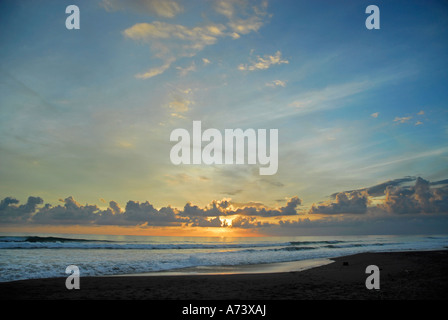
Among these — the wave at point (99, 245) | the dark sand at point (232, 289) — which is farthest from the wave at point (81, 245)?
the dark sand at point (232, 289)

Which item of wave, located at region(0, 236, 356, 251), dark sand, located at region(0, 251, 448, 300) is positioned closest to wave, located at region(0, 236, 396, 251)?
wave, located at region(0, 236, 356, 251)

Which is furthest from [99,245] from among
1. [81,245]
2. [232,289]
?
[232,289]

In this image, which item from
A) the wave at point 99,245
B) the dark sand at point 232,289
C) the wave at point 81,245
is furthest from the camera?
the wave at point 99,245

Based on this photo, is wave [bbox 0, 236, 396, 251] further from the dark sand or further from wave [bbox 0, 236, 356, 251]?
the dark sand

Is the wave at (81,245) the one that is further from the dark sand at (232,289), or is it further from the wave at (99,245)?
the dark sand at (232,289)

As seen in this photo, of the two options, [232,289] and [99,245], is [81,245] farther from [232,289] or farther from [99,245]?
[232,289]

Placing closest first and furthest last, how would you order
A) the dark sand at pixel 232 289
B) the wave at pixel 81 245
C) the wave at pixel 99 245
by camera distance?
the dark sand at pixel 232 289 → the wave at pixel 81 245 → the wave at pixel 99 245

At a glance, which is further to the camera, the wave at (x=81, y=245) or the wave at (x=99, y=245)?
the wave at (x=99, y=245)

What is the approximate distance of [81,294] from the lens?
11906 mm
